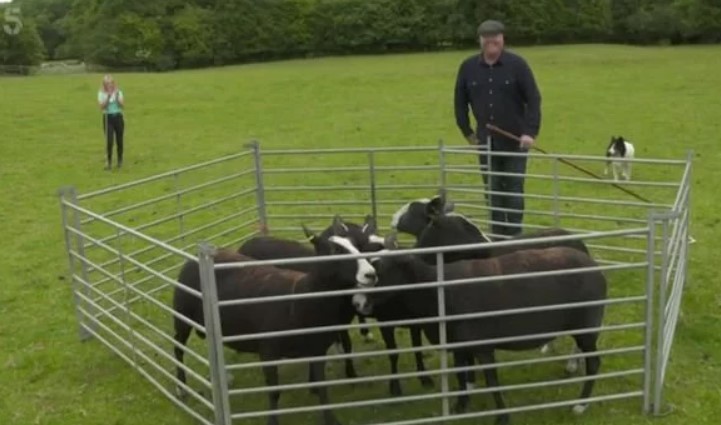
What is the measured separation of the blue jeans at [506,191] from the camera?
373 inches

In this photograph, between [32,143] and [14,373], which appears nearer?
[14,373]

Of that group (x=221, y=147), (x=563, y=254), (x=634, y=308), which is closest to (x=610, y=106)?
(x=221, y=147)

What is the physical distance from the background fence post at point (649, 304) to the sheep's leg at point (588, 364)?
14.2 inches

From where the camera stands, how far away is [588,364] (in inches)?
242

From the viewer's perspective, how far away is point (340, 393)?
259 inches

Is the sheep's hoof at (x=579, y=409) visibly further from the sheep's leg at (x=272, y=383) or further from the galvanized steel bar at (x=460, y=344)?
the sheep's leg at (x=272, y=383)

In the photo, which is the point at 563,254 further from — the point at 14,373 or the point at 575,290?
the point at 14,373

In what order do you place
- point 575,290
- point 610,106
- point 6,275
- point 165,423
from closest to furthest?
point 575,290 → point 165,423 → point 6,275 → point 610,106

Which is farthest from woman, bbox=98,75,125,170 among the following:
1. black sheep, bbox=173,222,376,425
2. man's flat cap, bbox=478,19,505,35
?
black sheep, bbox=173,222,376,425

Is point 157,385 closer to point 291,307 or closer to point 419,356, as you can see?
point 291,307

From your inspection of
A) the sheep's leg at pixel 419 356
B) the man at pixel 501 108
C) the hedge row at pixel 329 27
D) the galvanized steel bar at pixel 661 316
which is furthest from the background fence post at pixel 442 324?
the hedge row at pixel 329 27

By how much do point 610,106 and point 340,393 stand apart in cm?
2116

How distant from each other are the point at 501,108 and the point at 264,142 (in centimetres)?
1308

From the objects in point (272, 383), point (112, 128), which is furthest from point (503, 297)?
point (112, 128)
